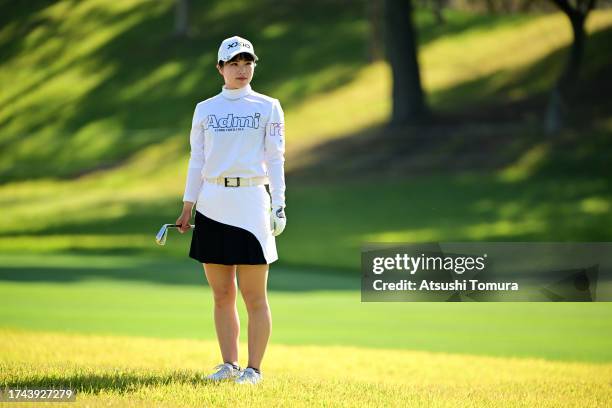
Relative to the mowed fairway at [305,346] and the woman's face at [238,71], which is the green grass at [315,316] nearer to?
the mowed fairway at [305,346]

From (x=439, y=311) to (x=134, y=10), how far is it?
10200 mm

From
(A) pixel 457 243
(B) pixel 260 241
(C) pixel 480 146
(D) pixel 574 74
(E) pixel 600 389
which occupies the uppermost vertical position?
(D) pixel 574 74

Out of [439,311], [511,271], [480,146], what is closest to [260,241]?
[439,311]

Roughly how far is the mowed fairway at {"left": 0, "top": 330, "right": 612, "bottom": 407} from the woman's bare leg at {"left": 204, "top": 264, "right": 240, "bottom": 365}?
0.58ft

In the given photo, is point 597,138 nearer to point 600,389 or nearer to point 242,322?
point 242,322

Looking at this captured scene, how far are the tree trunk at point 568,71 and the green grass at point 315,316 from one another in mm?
6718

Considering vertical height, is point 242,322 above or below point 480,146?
below

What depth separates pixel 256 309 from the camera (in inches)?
189

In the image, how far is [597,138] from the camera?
669 inches

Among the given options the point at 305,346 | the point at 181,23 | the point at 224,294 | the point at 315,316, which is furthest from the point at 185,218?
the point at 181,23

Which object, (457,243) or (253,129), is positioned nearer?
(253,129)

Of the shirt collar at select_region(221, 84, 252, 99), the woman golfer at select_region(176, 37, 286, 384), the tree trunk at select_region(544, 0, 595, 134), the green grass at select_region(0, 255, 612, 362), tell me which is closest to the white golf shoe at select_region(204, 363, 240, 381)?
the woman golfer at select_region(176, 37, 286, 384)

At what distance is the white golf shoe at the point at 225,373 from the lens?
4773mm

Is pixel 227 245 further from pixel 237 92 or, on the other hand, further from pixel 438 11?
pixel 438 11
